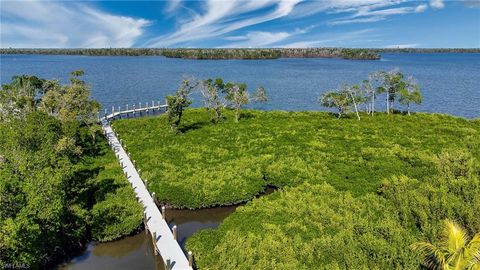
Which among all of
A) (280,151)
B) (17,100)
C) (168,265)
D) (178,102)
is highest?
(17,100)

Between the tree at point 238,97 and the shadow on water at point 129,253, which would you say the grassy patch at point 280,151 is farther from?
the tree at point 238,97

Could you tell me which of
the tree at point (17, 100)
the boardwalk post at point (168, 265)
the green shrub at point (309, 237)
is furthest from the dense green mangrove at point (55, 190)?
the green shrub at point (309, 237)

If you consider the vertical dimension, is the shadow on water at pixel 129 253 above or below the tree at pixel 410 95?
below

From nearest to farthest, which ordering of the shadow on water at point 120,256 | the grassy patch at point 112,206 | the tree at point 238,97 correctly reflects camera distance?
the shadow on water at point 120,256 → the grassy patch at point 112,206 → the tree at point 238,97

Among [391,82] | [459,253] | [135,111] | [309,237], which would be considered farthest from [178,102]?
[391,82]

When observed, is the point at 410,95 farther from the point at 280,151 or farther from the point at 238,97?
the point at 280,151

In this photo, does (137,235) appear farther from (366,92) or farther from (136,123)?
(366,92)

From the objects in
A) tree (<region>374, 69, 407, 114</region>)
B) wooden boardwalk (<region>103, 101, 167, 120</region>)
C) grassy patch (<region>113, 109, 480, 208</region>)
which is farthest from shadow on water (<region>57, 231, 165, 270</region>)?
tree (<region>374, 69, 407, 114</region>)
